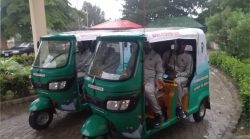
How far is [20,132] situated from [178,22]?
22.4 meters

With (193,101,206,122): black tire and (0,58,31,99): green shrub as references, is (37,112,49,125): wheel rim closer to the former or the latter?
(0,58,31,99): green shrub

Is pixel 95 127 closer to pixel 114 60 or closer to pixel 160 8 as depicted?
pixel 114 60

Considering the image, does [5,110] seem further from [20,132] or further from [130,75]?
[130,75]

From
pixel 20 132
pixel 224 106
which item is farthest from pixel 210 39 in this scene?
pixel 20 132

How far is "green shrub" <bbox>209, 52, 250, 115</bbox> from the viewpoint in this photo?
6.79 metres

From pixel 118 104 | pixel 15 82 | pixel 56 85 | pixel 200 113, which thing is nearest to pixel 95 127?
pixel 118 104

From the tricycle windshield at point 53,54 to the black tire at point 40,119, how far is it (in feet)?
3.34

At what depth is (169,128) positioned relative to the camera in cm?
661

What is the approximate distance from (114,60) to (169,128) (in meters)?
2.20

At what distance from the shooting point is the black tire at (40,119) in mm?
6566

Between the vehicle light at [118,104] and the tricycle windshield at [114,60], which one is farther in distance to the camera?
the tricycle windshield at [114,60]

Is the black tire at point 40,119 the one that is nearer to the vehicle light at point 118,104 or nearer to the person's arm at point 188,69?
the vehicle light at point 118,104

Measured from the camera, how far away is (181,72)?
649 cm

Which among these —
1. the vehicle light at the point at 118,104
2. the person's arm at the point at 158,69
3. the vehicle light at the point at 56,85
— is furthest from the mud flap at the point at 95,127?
the vehicle light at the point at 56,85
